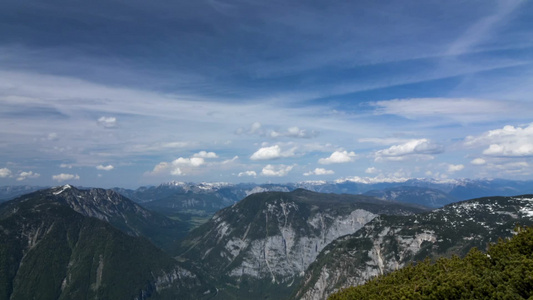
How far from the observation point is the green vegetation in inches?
2825

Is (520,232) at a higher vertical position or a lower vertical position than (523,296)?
higher

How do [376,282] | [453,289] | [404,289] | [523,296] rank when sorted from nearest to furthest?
[523,296], [453,289], [404,289], [376,282]

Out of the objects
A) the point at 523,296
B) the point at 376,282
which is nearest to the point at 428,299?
the point at 523,296

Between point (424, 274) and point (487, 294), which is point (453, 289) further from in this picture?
point (424, 274)

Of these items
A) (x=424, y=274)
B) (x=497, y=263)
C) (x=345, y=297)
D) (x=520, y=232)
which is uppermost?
(x=520, y=232)

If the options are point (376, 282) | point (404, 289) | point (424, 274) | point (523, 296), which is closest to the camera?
point (523, 296)

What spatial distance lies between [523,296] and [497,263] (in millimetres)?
18628

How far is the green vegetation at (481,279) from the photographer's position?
71.8 metres

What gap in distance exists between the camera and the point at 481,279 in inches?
3115

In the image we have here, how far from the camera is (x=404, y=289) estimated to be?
86875 mm

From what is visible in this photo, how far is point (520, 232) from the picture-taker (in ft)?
300

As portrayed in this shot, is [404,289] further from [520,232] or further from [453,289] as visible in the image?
[520,232]

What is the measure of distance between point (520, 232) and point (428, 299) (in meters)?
35.6

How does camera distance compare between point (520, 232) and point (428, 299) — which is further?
point (520, 232)
